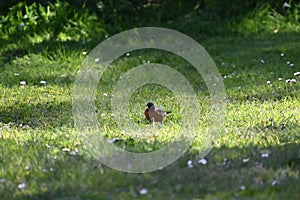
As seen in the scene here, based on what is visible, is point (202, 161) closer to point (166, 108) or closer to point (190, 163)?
point (190, 163)

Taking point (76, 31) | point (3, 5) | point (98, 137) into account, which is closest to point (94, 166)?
point (98, 137)

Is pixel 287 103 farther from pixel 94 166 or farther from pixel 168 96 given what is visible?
pixel 94 166

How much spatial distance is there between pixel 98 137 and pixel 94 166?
2.47ft

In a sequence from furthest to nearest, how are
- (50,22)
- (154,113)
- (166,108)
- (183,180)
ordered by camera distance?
1. (50,22)
2. (166,108)
3. (154,113)
4. (183,180)

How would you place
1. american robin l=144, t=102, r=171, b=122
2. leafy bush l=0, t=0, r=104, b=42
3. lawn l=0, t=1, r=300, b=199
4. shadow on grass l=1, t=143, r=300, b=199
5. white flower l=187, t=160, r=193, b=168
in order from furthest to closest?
leafy bush l=0, t=0, r=104, b=42, american robin l=144, t=102, r=171, b=122, white flower l=187, t=160, r=193, b=168, lawn l=0, t=1, r=300, b=199, shadow on grass l=1, t=143, r=300, b=199

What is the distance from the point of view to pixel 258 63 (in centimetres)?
805

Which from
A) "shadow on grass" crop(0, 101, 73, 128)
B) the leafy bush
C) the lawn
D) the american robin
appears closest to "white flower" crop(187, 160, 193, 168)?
the lawn

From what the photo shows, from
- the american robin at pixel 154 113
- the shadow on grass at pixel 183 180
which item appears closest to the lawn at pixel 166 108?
the shadow on grass at pixel 183 180

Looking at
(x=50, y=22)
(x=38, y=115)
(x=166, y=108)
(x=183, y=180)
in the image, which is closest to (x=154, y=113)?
(x=166, y=108)

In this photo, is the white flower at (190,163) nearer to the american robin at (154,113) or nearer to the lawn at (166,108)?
the lawn at (166,108)

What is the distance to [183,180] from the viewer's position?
3.82 metres

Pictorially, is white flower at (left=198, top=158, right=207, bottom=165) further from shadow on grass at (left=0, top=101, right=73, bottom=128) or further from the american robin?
shadow on grass at (left=0, top=101, right=73, bottom=128)

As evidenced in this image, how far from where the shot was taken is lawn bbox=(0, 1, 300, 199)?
12.3 ft

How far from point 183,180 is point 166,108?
2.31 metres
